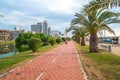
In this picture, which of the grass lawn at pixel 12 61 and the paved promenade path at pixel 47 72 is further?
the grass lawn at pixel 12 61

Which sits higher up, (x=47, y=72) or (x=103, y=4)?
(x=103, y=4)

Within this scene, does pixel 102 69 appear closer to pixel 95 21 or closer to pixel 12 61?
pixel 12 61

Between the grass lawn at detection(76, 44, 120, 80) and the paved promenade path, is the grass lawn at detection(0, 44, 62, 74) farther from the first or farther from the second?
the grass lawn at detection(76, 44, 120, 80)

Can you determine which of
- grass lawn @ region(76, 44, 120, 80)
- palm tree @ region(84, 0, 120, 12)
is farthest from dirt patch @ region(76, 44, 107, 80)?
palm tree @ region(84, 0, 120, 12)

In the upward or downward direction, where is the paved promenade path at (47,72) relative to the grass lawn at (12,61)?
upward

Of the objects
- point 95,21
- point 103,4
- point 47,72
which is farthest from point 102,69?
point 95,21

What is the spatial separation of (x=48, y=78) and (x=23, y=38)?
67.2m

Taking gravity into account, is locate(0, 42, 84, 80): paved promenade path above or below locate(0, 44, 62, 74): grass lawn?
above

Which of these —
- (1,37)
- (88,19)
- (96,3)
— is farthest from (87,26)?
(1,37)

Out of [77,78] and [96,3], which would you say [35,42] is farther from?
[77,78]

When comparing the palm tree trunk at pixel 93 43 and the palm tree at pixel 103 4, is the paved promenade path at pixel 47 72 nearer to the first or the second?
the palm tree at pixel 103 4

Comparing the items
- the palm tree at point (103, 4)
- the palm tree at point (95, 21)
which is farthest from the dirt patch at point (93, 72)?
the palm tree at point (95, 21)

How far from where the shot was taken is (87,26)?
1294 inches

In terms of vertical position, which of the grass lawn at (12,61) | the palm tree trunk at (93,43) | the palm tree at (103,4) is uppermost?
the palm tree at (103,4)
